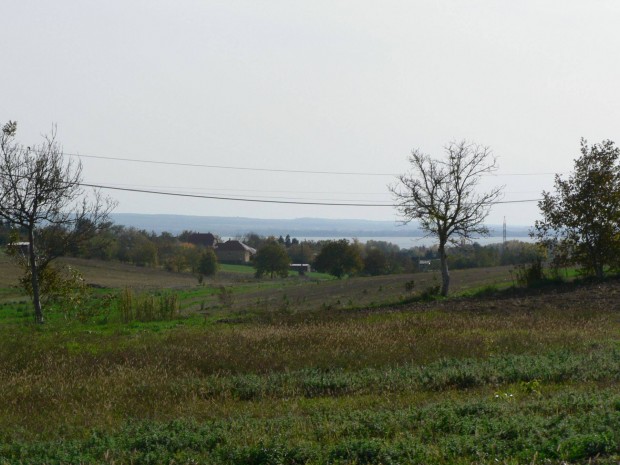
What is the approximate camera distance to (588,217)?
111 ft

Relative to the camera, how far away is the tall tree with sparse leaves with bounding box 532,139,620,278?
110 feet

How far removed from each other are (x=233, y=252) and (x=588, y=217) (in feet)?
279

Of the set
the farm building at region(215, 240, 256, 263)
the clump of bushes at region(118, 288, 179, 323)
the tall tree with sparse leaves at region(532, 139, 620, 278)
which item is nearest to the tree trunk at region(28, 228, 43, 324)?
the clump of bushes at region(118, 288, 179, 323)

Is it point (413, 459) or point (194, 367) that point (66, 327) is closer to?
point (194, 367)

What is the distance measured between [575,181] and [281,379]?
25336 mm

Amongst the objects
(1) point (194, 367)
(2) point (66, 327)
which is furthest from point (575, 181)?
(1) point (194, 367)

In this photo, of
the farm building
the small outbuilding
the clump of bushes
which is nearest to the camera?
the clump of bushes

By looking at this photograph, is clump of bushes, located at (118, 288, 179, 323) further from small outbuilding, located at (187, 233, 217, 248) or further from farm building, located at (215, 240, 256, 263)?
small outbuilding, located at (187, 233, 217, 248)

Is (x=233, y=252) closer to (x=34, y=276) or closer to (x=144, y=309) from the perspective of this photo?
(x=144, y=309)

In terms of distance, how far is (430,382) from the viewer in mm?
11797

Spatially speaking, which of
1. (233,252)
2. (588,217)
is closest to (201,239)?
(233,252)

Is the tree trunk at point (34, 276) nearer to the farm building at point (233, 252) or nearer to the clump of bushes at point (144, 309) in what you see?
the clump of bushes at point (144, 309)

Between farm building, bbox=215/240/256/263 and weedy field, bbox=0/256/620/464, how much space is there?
294 feet

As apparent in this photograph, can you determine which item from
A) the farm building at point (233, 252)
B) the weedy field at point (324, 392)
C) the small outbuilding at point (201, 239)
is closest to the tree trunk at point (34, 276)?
the weedy field at point (324, 392)
